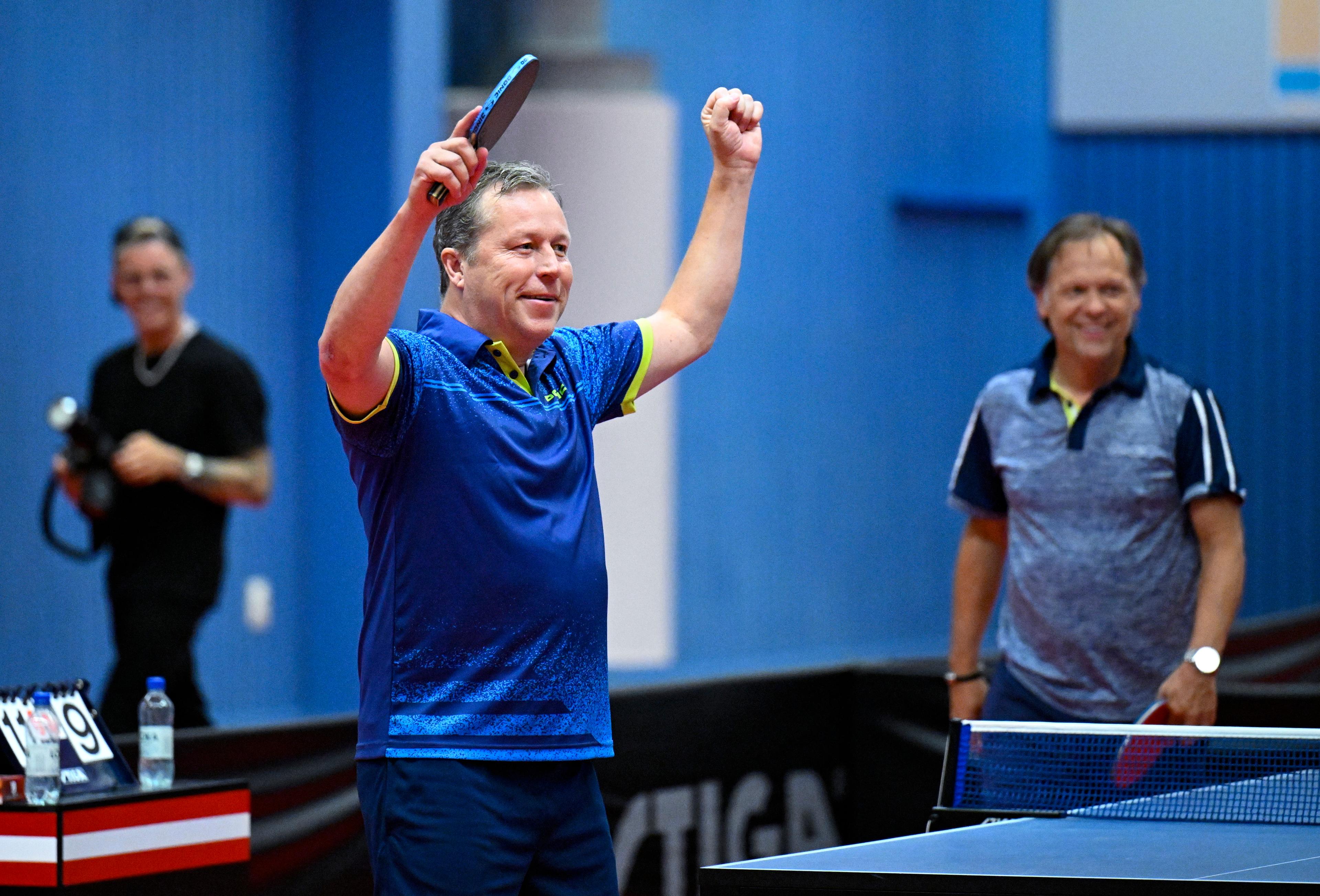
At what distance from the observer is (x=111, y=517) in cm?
489

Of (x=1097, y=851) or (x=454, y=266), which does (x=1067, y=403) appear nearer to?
(x=1097, y=851)

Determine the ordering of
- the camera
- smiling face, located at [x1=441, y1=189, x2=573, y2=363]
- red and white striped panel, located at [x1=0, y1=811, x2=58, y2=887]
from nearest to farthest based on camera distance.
→ 1. smiling face, located at [x1=441, y1=189, x2=573, y2=363]
2. red and white striped panel, located at [x1=0, y1=811, x2=58, y2=887]
3. the camera

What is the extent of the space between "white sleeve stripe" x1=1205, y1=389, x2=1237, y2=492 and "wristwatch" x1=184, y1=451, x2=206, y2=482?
2681 millimetres

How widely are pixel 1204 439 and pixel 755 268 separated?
5.62 meters

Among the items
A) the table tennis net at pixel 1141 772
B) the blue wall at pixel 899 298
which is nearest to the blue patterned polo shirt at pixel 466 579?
the table tennis net at pixel 1141 772

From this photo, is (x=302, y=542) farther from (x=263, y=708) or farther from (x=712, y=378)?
(x=712, y=378)

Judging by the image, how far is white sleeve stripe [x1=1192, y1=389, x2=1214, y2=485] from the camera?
360cm

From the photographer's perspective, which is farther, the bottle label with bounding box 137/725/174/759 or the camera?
the camera

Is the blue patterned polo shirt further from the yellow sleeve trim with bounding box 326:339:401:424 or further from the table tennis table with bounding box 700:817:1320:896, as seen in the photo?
the table tennis table with bounding box 700:817:1320:896

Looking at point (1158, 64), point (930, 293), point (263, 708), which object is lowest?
point (263, 708)

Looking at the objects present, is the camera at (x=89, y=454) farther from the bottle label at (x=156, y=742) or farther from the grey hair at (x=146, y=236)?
the bottle label at (x=156, y=742)

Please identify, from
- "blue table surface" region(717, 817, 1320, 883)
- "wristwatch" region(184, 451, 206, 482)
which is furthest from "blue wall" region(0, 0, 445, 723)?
"blue table surface" region(717, 817, 1320, 883)

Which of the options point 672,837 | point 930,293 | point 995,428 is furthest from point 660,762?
point 930,293

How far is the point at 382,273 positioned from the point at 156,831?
1525 millimetres
